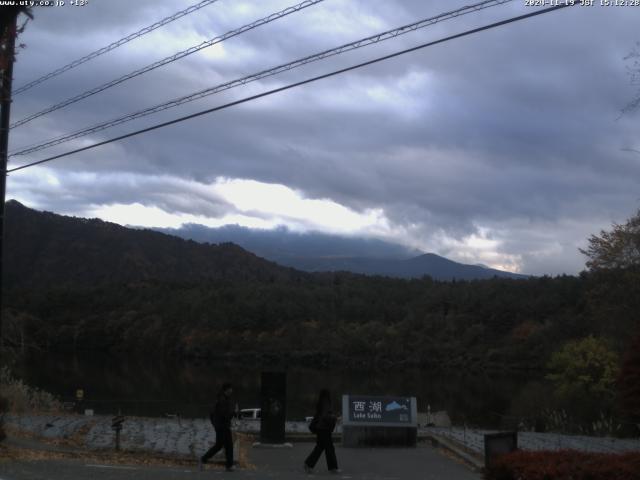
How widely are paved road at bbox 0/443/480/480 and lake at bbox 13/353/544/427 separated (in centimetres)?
2006

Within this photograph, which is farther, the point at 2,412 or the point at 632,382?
the point at 632,382

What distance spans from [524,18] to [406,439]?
10.7m

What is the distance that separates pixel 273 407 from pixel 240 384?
52986 mm

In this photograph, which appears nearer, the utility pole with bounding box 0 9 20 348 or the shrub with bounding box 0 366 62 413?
the utility pole with bounding box 0 9 20 348

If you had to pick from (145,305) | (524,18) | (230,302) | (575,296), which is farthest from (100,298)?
(524,18)

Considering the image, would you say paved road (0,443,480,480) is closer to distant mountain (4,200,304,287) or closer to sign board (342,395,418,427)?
sign board (342,395,418,427)

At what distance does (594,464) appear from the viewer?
9102mm

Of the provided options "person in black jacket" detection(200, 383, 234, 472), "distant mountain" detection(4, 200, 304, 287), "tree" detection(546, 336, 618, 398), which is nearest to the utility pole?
"person in black jacket" detection(200, 383, 234, 472)

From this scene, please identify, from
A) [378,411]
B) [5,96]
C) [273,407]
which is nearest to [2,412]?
[273,407]

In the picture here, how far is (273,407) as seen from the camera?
17.6 meters

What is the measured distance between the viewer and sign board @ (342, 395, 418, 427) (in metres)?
18.2

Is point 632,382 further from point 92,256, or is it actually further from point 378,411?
point 92,256

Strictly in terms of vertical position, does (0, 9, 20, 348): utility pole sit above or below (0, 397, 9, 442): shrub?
above

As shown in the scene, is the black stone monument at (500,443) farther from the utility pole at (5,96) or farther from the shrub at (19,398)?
the shrub at (19,398)
